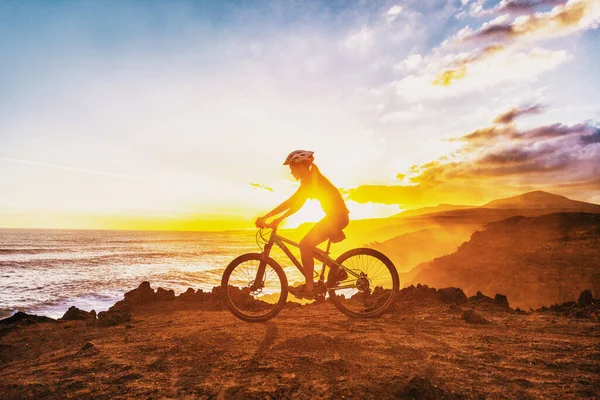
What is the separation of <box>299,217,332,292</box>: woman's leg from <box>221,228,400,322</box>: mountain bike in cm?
12

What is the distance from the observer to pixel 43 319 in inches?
284

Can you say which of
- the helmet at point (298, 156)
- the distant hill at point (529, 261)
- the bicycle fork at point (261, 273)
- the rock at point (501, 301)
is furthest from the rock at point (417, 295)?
the distant hill at point (529, 261)

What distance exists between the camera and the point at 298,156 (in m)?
5.54

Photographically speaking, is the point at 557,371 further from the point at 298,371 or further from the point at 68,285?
the point at 68,285

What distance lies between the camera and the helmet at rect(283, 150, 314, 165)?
217 inches

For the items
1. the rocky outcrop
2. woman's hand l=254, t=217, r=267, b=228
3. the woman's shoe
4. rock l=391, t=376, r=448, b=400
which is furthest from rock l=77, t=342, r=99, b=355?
the rocky outcrop

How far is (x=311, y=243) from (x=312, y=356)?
7.21 feet

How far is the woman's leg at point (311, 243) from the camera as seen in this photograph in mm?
5648

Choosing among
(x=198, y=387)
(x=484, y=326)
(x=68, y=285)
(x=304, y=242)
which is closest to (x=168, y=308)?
(x=304, y=242)

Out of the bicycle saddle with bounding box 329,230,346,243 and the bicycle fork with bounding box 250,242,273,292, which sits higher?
the bicycle saddle with bounding box 329,230,346,243

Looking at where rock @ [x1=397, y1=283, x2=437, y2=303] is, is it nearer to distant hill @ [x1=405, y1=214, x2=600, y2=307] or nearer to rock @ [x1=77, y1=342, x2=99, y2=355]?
rock @ [x1=77, y1=342, x2=99, y2=355]

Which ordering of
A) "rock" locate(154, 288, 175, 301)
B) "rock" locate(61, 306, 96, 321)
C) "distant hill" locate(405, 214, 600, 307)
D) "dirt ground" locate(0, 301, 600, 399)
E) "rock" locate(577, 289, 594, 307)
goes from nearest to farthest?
1. "dirt ground" locate(0, 301, 600, 399)
2. "rock" locate(577, 289, 594, 307)
3. "rock" locate(61, 306, 96, 321)
4. "rock" locate(154, 288, 175, 301)
5. "distant hill" locate(405, 214, 600, 307)

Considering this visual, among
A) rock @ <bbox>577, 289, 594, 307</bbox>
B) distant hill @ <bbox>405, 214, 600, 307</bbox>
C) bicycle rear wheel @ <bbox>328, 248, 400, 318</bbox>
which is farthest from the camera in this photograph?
distant hill @ <bbox>405, 214, 600, 307</bbox>

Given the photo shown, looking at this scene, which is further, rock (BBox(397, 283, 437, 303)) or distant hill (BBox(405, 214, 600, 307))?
distant hill (BBox(405, 214, 600, 307))
